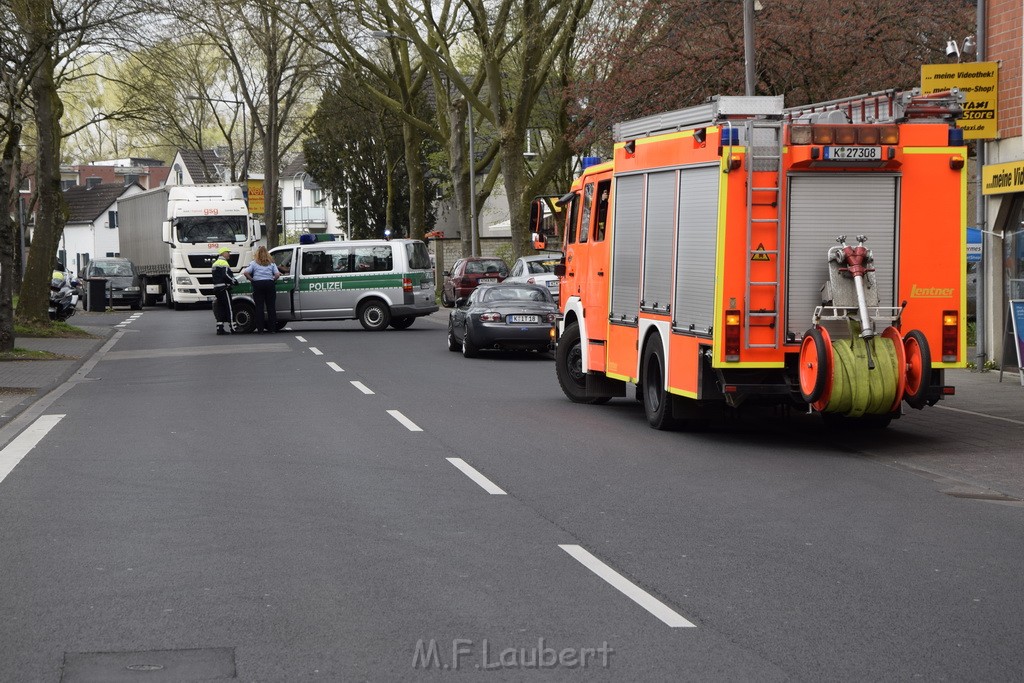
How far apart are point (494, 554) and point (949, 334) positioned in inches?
250

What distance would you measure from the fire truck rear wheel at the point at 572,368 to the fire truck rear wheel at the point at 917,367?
4.82m

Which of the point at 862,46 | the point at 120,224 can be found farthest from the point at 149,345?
the point at 120,224

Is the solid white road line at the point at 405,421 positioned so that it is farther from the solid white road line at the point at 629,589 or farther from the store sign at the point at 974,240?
the store sign at the point at 974,240

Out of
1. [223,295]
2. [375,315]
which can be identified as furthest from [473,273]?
[223,295]

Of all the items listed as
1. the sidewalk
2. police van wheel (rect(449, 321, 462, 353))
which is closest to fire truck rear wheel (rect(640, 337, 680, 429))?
the sidewalk

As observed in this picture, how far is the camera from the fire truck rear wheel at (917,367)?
11.8 m

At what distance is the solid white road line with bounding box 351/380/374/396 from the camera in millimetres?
17769

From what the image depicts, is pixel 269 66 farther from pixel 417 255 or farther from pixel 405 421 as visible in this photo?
pixel 405 421

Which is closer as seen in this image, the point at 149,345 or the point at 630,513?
the point at 630,513

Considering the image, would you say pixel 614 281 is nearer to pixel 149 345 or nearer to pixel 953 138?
pixel 953 138

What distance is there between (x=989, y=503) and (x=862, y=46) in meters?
19.8

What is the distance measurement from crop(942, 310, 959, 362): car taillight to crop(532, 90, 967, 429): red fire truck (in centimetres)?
1

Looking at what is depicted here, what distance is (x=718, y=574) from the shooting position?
23.7 feet

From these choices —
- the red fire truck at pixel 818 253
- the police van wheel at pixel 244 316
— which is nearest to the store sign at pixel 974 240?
the red fire truck at pixel 818 253
